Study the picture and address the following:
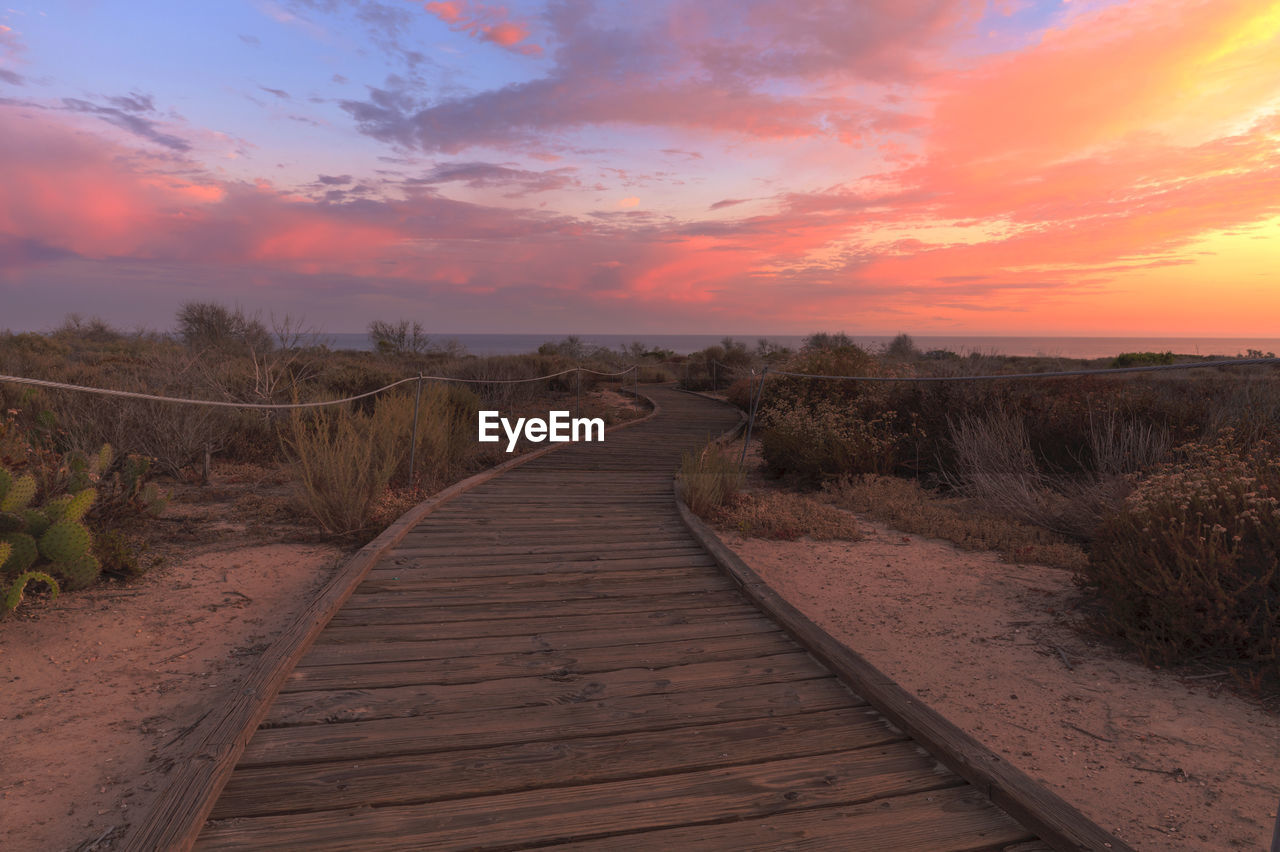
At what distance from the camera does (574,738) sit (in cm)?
256

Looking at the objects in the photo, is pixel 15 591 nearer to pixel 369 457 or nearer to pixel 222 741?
pixel 222 741

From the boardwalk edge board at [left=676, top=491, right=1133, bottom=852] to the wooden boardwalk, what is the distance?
5 cm

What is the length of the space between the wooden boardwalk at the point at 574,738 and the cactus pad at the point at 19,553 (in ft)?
5.82

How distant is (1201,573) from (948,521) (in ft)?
9.18

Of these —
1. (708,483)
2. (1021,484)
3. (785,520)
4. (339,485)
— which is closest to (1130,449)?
(1021,484)

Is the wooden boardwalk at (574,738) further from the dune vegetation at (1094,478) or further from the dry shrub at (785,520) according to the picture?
the dune vegetation at (1094,478)

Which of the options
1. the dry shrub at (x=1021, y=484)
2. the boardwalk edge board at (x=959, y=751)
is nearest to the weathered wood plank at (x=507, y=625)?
the boardwalk edge board at (x=959, y=751)

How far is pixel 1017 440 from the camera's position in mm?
7445

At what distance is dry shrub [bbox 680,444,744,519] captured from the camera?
641cm

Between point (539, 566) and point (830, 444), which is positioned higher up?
point (830, 444)

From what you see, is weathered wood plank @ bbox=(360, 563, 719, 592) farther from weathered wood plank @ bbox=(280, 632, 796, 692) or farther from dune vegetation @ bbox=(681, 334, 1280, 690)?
dune vegetation @ bbox=(681, 334, 1280, 690)

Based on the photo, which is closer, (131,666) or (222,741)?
(222,741)

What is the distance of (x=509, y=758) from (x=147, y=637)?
2.62 meters

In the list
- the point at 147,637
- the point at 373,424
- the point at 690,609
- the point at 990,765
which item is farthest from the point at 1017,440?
the point at 147,637
